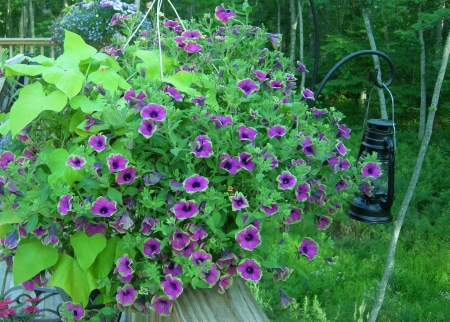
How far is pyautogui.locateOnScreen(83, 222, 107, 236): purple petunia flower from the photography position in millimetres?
1159

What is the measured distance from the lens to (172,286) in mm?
1089

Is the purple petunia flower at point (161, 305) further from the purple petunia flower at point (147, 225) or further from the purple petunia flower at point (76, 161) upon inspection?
the purple petunia flower at point (76, 161)

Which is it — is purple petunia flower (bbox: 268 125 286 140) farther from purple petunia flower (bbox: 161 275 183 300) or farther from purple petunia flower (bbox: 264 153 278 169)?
purple petunia flower (bbox: 161 275 183 300)

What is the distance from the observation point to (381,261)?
182 inches

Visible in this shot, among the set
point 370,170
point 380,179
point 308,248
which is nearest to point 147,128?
point 308,248

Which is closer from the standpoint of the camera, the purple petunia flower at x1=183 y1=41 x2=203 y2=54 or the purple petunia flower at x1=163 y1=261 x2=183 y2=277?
the purple petunia flower at x1=163 y1=261 x2=183 y2=277

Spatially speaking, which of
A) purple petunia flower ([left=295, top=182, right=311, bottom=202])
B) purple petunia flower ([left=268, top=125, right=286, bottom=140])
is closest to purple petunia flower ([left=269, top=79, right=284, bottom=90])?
purple petunia flower ([left=268, top=125, right=286, bottom=140])

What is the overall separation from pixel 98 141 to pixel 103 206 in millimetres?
151

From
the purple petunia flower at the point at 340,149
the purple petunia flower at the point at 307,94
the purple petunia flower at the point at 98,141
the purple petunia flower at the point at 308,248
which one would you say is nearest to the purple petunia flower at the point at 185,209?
the purple petunia flower at the point at 98,141

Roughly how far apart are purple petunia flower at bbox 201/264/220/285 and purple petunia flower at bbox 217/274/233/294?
0.13ft

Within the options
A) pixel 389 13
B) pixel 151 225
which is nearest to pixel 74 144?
pixel 151 225

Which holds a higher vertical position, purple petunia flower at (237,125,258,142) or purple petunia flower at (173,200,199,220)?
purple petunia flower at (237,125,258,142)

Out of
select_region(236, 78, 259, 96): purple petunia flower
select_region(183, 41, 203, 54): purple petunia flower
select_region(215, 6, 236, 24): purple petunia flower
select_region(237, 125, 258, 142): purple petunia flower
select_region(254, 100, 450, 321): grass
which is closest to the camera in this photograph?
select_region(237, 125, 258, 142): purple petunia flower

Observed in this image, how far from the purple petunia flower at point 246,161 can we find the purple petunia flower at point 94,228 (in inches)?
12.9
